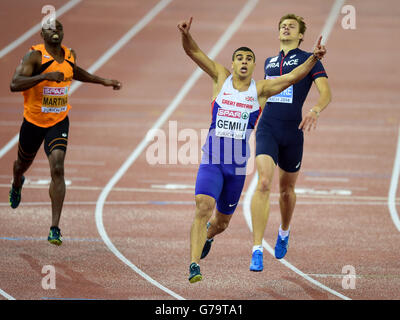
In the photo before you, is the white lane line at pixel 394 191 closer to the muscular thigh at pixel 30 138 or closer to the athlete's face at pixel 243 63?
the athlete's face at pixel 243 63

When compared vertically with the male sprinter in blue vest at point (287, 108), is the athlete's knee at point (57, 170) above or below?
below

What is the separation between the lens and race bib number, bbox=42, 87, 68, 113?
10352 millimetres

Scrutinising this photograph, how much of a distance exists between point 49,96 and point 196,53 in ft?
6.87

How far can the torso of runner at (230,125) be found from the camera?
901cm

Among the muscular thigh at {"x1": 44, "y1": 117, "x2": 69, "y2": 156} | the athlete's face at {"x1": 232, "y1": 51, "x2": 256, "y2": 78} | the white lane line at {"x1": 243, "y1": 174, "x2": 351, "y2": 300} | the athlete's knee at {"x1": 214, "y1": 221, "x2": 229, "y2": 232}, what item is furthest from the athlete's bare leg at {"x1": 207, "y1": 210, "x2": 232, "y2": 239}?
the muscular thigh at {"x1": 44, "y1": 117, "x2": 69, "y2": 156}

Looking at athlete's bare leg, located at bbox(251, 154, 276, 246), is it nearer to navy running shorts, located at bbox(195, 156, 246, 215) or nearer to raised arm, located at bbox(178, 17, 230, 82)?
navy running shorts, located at bbox(195, 156, 246, 215)

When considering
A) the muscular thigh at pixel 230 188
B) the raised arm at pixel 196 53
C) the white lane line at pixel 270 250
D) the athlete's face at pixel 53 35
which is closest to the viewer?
the raised arm at pixel 196 53

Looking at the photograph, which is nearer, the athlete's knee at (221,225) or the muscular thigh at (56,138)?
the athlete's knee at (221,225)

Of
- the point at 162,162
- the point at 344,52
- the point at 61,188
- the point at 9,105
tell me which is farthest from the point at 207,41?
the point at 61,188

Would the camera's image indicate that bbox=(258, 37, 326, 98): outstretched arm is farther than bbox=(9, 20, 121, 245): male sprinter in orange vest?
No

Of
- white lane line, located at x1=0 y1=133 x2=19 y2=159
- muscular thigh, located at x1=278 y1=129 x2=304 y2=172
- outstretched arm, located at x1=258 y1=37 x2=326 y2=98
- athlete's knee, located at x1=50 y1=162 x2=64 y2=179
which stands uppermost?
white lane line, located at x1=0 y1=133 x2=19 y2=159

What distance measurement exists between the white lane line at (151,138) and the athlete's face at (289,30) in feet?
9.55

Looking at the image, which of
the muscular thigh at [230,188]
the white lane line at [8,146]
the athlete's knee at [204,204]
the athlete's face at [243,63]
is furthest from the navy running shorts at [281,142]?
the white lane line at [8,146]

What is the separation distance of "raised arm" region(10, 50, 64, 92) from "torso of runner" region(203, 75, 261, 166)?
71.7 inches
